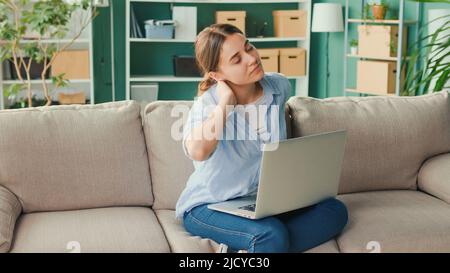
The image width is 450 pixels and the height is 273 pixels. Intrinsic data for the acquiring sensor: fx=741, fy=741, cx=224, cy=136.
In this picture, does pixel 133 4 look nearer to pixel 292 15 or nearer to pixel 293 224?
pixel 292 15

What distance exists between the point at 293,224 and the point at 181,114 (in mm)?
721

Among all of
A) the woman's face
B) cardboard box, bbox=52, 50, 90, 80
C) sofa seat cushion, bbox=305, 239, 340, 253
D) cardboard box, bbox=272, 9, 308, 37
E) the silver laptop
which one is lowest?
sofa seat cushion, bbox=305, 239, 340, 253

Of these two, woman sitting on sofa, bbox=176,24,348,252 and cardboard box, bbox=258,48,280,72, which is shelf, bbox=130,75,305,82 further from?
woman sitting on sofa, bbox=176,24,348,252

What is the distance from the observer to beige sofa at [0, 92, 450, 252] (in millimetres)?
2451

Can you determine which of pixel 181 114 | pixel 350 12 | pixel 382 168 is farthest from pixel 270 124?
pixel 350 12

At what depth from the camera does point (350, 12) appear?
6402 mm

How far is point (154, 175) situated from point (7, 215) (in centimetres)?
59

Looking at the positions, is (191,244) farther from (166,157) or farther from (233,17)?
(233,17)

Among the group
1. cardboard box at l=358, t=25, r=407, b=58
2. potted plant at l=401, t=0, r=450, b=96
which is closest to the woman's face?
potted plant at l=401, t=0, r=450, b=96

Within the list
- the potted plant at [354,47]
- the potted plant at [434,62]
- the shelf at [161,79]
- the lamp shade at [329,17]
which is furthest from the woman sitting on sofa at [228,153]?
the shelf at [161,79]

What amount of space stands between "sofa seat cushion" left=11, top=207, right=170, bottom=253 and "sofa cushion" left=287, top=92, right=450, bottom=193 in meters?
0.75

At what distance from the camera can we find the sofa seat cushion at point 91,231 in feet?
7.67

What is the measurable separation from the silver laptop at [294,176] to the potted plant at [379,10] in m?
3.41

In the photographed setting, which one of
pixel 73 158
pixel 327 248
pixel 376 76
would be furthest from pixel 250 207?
pixel 376 76
